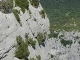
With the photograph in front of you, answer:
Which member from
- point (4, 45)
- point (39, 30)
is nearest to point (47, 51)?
point (39, 30)

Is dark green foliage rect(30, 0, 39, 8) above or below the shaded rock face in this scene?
above

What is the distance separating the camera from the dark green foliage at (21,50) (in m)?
25.6

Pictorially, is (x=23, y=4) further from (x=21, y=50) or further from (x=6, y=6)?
(x=21, y=50)

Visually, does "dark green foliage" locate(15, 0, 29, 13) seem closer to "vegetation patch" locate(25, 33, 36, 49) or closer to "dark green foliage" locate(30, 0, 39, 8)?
"dark green foliage" locate(30, 0, 39, 8)

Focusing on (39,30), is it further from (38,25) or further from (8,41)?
(8,41)

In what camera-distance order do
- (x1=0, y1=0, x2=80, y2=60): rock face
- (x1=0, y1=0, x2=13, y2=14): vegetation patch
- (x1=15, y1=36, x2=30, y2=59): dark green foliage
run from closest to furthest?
1. (x1=0, y1=0, x2=80, y2=60): rock face
2. (x1=0, y1=0, x2=13, y2=14): vegetation patch
3. (x1=15, y1=36, x2=30, y2=59): dark green foliage

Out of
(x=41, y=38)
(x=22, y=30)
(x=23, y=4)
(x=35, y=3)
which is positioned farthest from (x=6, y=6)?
(x=41, y=38)

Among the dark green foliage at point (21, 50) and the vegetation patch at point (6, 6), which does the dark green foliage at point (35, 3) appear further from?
the dark green foliage at point (21, 50)

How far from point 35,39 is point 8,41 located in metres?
7.35

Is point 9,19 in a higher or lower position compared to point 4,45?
higher

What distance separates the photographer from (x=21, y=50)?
84.3 ft

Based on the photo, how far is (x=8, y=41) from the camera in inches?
960

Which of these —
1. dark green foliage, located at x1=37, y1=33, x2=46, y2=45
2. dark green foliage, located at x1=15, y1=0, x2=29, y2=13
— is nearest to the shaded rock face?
dark green foliage, located at x1=15, y1=0, x2=29, y2=13

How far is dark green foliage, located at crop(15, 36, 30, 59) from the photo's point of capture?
84.0 ft
